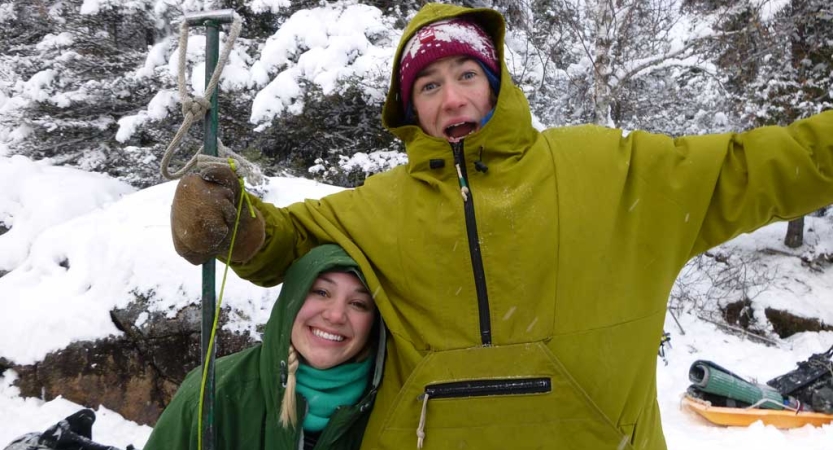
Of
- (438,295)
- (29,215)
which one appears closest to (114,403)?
(29,215)

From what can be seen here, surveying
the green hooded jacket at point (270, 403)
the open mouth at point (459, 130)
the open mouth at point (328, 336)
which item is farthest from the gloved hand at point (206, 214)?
the open mouth at point (459, 130)

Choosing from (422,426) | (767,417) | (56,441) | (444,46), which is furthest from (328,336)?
(767,417)

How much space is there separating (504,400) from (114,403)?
412cm

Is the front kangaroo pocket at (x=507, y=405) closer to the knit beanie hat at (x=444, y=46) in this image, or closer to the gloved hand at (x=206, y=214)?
the gloved hand at (x=206, y=214)

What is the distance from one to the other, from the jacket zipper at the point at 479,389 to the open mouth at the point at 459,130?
0.77m

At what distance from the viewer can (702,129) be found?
40.6 ft

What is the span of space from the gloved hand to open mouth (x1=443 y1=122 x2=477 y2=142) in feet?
2.21

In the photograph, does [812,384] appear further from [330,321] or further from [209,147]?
[209,147]

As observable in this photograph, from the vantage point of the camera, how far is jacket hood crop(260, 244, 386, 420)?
1.63 metres

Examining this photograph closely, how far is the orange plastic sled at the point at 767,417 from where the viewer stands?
4789 mm

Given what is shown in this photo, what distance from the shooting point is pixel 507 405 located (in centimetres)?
150

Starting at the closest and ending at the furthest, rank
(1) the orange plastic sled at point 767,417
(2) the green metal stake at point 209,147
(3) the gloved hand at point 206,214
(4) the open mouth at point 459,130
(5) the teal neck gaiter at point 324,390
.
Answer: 1. (3) the gloved hand at point 206,214
2. (2) the green metal stake at point 209,147
3. (5) the teal neck gaiter at point 324,390
4. (4) the open mouth at point 459,130
5. (1) the orange plastic sled at point 767,417

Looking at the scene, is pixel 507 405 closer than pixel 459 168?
Yes

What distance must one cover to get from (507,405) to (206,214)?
959mm
